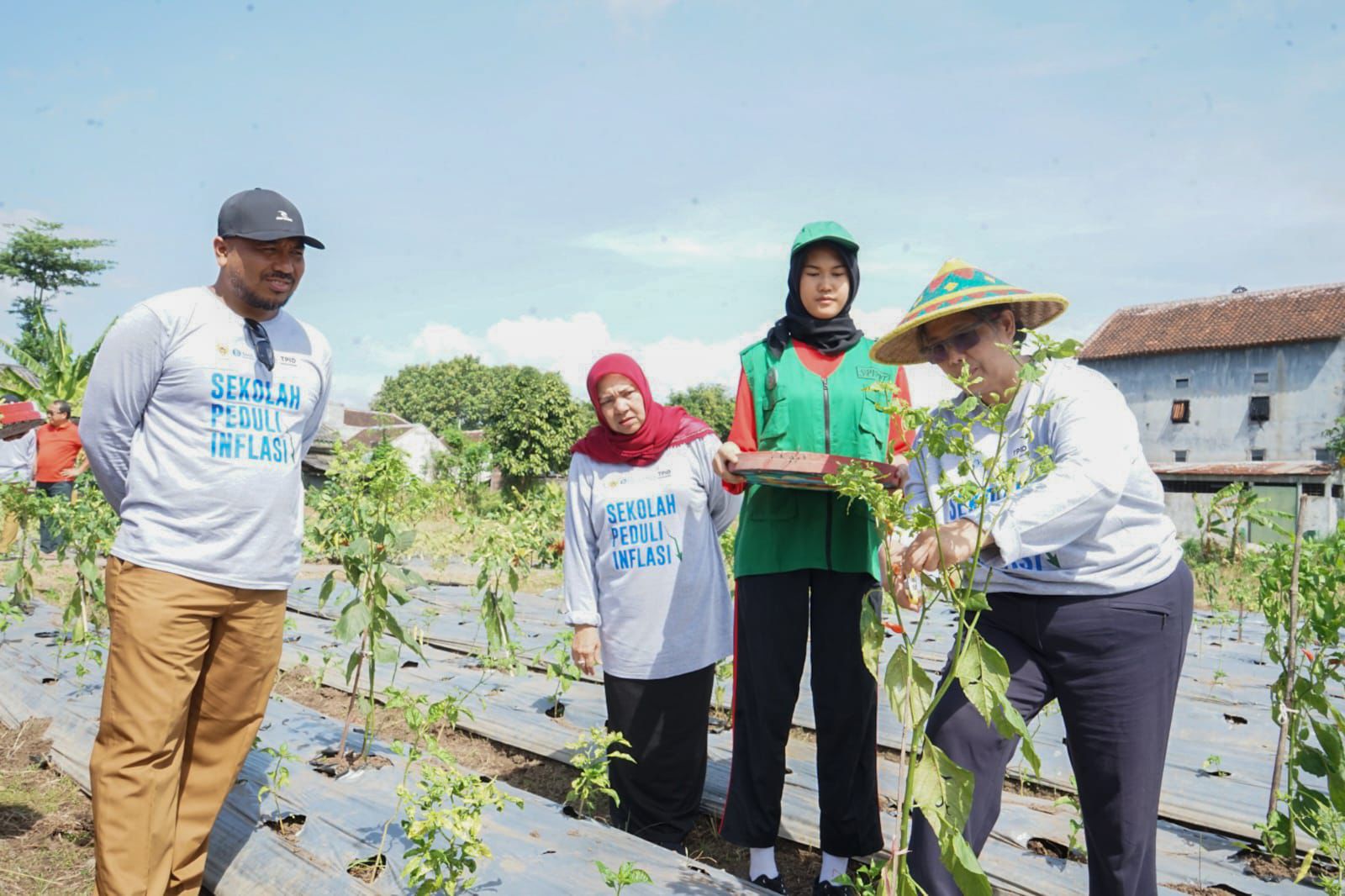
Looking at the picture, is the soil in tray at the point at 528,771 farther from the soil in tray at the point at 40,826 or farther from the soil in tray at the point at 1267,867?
the soil in tray at the point at 1267,867

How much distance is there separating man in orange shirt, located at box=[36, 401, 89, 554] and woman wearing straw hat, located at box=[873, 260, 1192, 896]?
381 inches

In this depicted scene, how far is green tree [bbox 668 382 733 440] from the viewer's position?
4281 centimetres

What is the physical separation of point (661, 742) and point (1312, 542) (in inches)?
88.8

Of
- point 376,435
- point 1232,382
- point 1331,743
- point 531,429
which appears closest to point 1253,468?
point 1232,382

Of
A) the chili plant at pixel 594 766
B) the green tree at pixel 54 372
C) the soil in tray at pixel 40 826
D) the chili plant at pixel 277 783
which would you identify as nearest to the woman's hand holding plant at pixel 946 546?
the chili plant at pixel 594 766

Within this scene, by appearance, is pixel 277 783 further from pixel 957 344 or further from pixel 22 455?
pixel 22 455

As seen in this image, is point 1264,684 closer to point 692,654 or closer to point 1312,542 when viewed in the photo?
point 1312,542

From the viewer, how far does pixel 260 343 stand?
244 centimetres

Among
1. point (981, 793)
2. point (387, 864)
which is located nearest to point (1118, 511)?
point (981, 793)

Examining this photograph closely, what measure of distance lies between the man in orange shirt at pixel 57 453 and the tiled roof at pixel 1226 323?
78.0ft

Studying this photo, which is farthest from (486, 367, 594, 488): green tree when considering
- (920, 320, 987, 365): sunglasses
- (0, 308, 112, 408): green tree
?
(920, 320, 987, 365): sunglasses

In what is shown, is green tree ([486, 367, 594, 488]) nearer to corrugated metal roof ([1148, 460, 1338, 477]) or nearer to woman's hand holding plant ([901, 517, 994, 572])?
corrugated metal roof ([1148, 460, 1338, 477])

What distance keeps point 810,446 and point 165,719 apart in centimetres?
181

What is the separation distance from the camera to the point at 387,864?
2.42 m
